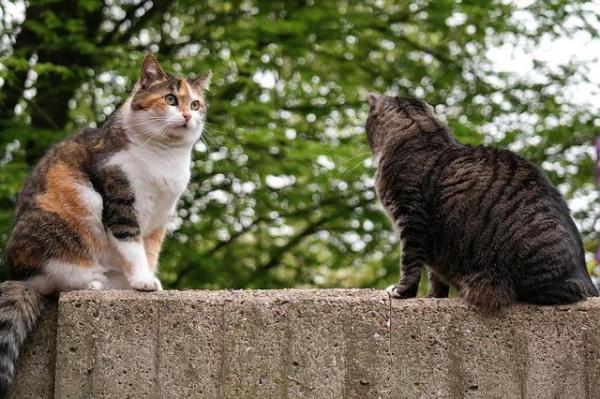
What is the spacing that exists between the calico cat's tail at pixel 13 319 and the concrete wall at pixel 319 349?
0.14 metres

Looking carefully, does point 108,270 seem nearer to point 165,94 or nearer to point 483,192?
point 165,94

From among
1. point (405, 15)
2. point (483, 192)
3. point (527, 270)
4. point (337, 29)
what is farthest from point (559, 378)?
point (405, 15)

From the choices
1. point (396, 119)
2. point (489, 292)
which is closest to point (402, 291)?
point (489, 292)

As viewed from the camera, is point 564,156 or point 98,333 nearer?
point 98,333

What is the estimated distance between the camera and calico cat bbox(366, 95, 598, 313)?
2.96 metres

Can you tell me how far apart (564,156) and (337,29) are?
8.23ft

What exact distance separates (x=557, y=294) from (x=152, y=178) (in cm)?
172

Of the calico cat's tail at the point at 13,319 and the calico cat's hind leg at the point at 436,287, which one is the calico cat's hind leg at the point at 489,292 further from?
the calico cat's tail at the point at 13,319

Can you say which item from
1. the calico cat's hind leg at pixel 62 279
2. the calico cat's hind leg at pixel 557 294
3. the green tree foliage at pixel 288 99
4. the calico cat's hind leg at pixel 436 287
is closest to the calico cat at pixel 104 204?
the calico cat's hind leg at pixel 62 279

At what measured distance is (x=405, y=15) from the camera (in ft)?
26.0

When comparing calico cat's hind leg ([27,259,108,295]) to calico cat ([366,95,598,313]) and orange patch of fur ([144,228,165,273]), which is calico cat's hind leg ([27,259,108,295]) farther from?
calico cat ([366,95,598,313])

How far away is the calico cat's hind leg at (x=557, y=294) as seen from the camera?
2945 mm

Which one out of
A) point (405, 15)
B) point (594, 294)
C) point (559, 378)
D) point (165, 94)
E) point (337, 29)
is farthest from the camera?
point (405, 15)

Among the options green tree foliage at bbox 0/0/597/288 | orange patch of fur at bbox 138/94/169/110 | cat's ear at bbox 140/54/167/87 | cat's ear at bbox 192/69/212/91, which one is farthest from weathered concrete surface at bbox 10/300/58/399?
green tree foliage at bbox 0/0/597/288
